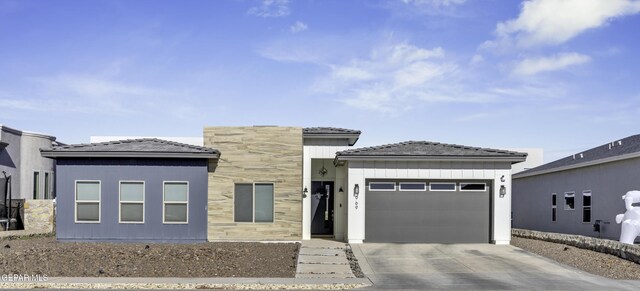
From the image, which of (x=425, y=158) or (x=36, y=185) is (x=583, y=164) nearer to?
(x=425, y=158)

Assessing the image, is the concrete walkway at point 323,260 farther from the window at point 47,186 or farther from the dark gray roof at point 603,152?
the window at point 47,186

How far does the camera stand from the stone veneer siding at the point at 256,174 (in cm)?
2161

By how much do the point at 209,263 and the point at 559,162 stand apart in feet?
68.3

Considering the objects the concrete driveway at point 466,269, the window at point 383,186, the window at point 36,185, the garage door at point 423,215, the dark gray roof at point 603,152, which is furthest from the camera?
the window at point 36,185

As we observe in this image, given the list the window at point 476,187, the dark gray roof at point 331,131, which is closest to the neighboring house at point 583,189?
the window at point 476,187

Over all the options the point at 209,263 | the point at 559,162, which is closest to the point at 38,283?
the point at 209,263

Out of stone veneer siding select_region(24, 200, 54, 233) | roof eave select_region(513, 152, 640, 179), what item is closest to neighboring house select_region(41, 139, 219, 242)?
stone veneer siding select_region(24, 200, 54, 233)

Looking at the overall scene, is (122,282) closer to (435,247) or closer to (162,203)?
(162,203)

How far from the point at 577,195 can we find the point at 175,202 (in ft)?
58.1

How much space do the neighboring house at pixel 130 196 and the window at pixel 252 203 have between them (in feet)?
4.31

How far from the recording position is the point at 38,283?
1352cm

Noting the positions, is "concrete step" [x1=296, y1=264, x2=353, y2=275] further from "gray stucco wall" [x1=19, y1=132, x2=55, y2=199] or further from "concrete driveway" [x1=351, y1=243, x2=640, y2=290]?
"gray stucco wall" [x1=19, y1=132, x2=55, y2=199]

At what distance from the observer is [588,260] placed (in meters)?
17.8

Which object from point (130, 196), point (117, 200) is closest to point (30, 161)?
point (117, 200)
